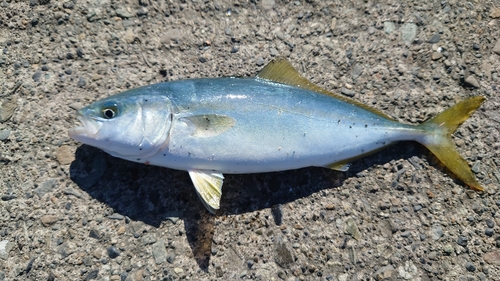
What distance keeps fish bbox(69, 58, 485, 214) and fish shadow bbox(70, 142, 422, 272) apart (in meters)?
0.21

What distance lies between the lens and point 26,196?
3.04 metres

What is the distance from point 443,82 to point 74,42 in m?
3.16

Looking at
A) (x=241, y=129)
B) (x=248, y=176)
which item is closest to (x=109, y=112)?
(x=241, y=129)

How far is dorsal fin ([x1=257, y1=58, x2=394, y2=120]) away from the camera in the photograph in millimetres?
3070

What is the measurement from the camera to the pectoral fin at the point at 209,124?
2799mm

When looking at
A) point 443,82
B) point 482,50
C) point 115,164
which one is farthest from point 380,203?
point 115,164

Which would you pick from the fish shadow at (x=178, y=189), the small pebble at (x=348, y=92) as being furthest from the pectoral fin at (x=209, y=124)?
the small pebble at (x=348, y=92)

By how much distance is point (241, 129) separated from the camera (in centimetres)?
284

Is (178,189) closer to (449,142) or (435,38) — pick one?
(449,142)

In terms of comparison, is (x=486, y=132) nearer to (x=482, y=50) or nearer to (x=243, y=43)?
(x=482, y=50)

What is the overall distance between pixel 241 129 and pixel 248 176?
19.2 inches

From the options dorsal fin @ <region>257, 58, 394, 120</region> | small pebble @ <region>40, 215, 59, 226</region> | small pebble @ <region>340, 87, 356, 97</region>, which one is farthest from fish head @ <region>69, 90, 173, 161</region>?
small pebble @ <region>340, 87, 356, 97</region>

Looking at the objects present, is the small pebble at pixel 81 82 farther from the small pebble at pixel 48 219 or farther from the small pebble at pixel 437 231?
the small pebble at pixel 437 231

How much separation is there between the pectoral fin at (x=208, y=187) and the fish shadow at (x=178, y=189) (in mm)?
243
